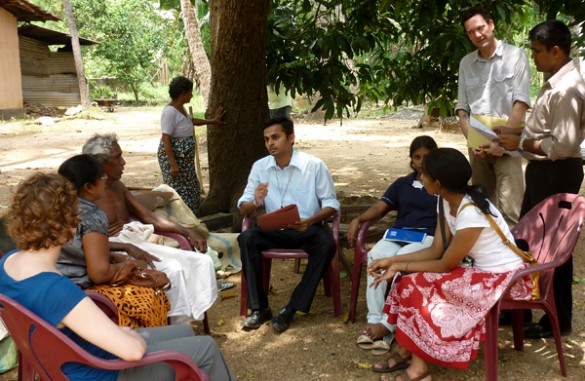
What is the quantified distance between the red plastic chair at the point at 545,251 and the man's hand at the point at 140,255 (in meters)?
1.79

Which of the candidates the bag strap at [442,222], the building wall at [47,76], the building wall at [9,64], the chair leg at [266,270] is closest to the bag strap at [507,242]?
the bag strap at [442,222]

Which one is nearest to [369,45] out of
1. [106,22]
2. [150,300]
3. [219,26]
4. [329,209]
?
[219,26]

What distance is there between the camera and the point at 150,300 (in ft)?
9.71

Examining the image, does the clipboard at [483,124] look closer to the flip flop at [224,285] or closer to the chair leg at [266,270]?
the chair leg at [266,270]

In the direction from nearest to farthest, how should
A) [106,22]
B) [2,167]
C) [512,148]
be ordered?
[512,148], [2,167], [106,22]

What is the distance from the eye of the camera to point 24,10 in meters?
18.0

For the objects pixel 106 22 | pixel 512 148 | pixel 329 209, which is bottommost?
pixel 329 209

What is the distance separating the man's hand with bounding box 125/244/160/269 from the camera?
3303 millimetres

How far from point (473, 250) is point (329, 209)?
1.24 meters

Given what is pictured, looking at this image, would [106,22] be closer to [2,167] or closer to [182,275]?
[2,167]

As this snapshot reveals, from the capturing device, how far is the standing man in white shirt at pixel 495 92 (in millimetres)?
4184

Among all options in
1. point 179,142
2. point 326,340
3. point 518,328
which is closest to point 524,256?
point 518,328

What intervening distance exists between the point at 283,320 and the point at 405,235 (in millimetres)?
930

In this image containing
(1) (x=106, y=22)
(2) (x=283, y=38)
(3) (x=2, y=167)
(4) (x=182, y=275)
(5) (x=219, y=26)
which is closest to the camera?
(4) (x=182, y=275)
